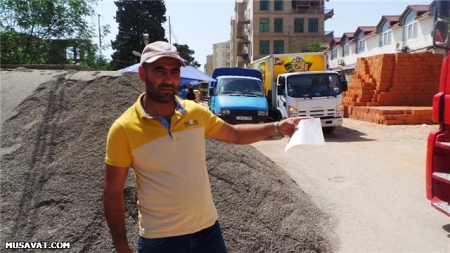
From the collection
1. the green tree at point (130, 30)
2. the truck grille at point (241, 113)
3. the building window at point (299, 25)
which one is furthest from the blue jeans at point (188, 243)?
the building window at point (299, 25)

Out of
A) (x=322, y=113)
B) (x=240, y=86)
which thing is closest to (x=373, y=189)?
(x=322, y=113)

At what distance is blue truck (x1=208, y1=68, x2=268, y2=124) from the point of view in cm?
1340

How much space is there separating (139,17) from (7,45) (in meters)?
34.4

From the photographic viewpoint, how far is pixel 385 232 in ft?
15.4

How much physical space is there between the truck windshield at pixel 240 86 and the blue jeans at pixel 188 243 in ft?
40.7

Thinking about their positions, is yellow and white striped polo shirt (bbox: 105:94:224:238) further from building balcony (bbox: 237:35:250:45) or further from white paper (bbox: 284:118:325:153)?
building balcony (bbox: 237:35:250:45)

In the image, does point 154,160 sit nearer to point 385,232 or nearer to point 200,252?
point 200,252

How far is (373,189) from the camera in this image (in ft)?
21.6

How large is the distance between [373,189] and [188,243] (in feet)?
17.0

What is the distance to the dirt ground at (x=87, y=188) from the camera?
12.5ft

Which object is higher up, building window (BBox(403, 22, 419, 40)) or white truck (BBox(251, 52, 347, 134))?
building window (BBox(403, 22, 419, 40))

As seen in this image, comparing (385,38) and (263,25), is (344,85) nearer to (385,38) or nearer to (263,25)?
(385,38)

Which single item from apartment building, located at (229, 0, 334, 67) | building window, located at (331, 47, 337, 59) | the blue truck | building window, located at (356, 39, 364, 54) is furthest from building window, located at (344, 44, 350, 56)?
the blue truck

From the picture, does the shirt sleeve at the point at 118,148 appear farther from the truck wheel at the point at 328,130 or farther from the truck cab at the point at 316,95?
the truck wheel at the point at 328,130
